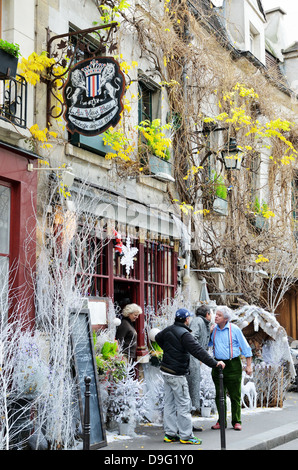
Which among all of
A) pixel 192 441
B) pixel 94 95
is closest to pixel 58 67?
pixel 94 95

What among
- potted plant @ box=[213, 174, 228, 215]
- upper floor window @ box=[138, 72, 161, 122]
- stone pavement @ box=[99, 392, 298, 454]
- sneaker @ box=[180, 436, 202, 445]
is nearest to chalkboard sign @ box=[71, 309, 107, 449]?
stone pavement @ box=[99, 392, 298, 454]

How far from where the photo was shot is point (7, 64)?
8.01 m

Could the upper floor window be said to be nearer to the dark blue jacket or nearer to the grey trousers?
the dark blue jacket

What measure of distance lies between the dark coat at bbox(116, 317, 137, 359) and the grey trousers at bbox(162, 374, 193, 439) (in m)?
1.90

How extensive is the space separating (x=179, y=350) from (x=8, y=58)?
446 cm

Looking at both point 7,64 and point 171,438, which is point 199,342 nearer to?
point 171,438

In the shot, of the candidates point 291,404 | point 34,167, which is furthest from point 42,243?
point 291,404

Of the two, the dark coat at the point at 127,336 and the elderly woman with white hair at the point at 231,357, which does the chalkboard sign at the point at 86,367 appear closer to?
the dark coat at the point at 127,336

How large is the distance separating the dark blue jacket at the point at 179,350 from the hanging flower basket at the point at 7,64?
4.00m

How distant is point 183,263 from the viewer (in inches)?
528

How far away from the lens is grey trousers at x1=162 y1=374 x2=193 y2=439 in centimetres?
811

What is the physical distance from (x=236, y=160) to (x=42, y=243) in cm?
592

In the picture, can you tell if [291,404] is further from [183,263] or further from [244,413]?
[183,263]

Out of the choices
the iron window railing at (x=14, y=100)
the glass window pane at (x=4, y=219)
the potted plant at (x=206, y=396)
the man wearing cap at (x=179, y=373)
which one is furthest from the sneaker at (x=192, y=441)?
the iron window railing at (x=14, y=100)
